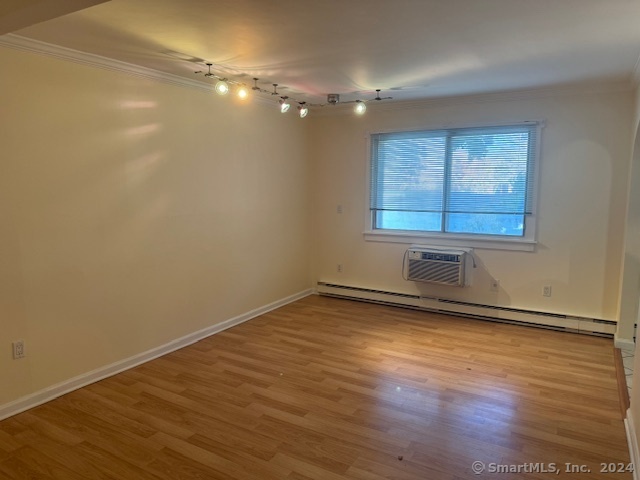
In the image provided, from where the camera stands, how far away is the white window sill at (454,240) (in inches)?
178

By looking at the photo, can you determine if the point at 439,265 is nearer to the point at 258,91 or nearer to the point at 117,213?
the point at 258,91

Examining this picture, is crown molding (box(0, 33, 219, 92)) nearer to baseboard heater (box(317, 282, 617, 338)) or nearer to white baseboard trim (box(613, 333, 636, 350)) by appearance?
baseboard heater (box(317, 282, 617, 338))

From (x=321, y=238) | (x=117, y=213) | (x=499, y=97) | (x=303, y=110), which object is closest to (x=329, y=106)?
(x=303, y=110)

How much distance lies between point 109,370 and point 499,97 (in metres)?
4.30

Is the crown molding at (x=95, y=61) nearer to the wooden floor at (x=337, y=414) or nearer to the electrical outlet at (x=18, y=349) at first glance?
the electrical outlet at (x=18, y=349)

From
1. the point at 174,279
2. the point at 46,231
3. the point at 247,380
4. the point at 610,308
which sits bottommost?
the point at 247,380

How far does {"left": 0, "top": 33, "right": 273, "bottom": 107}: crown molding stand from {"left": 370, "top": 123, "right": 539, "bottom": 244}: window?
223 centimetres

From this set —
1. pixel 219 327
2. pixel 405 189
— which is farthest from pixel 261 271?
pixel 405 189

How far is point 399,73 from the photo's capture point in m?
3.54

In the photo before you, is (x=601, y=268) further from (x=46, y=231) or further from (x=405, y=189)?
(x=46, y=231)

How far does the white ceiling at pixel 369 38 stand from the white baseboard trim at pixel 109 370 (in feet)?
7.47

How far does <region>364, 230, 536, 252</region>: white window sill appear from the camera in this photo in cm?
451

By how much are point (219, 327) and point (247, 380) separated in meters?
1.20

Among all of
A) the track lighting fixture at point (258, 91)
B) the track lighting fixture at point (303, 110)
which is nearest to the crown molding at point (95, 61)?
the track lighting fixture at point (258, 91)
